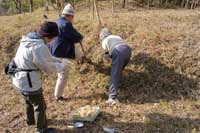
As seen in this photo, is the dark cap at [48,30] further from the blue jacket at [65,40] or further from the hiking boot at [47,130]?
the hiking boot at [47,130]

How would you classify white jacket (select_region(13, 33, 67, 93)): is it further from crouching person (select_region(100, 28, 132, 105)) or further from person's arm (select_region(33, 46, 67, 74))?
crouching person (select_region(100, 28, 132, 105))

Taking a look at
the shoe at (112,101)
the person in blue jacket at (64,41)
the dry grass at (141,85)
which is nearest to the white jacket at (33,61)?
the dry grass at (141,85)

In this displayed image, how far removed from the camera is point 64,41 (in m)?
5.13

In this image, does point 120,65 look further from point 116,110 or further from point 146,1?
point 146,1

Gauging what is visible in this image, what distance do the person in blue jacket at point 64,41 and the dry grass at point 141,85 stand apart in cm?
32

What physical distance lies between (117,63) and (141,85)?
70 centimetres

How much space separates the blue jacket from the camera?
16.5ft

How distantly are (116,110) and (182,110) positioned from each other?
0.94 m

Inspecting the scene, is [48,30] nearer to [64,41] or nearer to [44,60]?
[44,60]

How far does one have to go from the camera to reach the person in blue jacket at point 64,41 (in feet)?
16.4

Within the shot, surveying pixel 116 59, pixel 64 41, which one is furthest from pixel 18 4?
pixel 116 59

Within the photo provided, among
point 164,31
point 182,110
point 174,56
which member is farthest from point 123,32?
point 182,110

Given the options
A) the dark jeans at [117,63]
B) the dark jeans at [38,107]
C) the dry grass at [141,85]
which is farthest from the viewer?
the dark jeans at [117,63]

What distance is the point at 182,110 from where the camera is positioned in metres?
4.89
